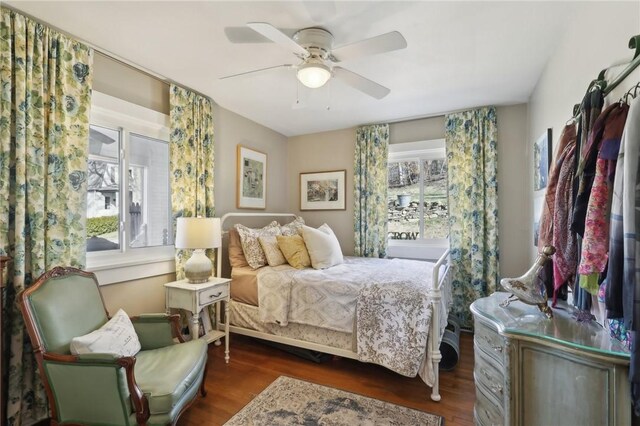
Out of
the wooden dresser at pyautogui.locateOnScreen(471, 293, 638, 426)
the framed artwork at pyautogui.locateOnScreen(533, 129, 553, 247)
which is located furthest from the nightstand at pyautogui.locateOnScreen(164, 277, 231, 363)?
the framed artwork at pyautogui.locateOnScreen(533, 129, 553, 247)

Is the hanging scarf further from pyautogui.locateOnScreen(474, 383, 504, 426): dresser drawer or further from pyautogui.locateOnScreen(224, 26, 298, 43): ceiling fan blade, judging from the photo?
pyautogui.locateOnScreen(224, 26, 298, 43): ceiling fan blade

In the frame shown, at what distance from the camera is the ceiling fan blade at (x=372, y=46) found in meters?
1.64

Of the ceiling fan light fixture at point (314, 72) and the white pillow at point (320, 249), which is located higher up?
the ceiling fan light fixture at point (314, 72)

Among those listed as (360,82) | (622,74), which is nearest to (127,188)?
(360,82)

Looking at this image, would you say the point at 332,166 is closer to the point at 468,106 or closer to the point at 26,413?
the point at 468,106

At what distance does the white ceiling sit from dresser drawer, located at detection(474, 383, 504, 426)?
2200 millimetres

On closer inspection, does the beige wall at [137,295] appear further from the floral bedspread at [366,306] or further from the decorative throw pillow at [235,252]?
the floral bedspread at [366,306]

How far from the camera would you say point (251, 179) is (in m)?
3.95

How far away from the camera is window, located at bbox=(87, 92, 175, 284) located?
2398mm

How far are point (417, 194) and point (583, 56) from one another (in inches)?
95.5

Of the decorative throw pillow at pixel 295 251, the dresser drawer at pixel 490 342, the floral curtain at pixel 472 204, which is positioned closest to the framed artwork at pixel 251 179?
the decorative throw pillow at pixel 295 251

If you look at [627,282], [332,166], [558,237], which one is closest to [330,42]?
[558,237]

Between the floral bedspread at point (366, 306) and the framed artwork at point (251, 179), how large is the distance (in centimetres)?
119

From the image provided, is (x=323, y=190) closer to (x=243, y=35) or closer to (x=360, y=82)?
(x=360, y=82)
